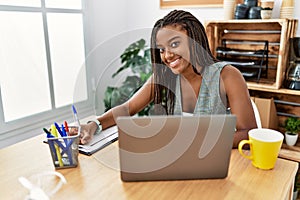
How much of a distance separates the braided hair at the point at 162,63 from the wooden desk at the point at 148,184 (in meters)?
0.50

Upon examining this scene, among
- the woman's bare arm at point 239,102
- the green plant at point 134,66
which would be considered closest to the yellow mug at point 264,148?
the woman's bare arm at point 239,102

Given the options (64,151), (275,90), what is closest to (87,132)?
(64,151)

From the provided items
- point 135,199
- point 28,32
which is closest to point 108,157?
point 135,199

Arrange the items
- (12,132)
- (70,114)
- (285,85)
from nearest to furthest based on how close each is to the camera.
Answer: (285,85)
(12,132)
(70,114)

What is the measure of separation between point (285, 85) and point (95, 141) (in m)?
1.24

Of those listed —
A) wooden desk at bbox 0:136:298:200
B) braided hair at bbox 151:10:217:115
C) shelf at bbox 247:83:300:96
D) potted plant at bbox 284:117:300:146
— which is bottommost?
potted plant at bbox 284:117:300:146

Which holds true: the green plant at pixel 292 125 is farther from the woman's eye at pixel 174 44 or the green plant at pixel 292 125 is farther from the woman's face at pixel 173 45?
the woman's eye at pixel 174 44

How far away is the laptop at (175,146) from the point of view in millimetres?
715

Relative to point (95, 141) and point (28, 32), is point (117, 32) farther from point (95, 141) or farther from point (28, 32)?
point (95, 141)

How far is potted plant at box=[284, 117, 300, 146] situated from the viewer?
176 centimetres

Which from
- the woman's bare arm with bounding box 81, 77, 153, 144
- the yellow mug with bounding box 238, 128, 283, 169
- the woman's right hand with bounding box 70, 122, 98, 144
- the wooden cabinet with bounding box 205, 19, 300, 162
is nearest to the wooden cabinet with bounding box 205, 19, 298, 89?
the wooden cabinet with bounding box 205, 19, 300, 162

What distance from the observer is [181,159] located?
0.75m

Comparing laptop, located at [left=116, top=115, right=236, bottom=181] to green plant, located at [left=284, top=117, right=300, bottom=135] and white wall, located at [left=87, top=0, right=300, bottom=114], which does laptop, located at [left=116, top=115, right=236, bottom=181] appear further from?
white wall, located at [left=87, top=0, right=300, bottom=114]

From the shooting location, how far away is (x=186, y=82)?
1317 millimetres
